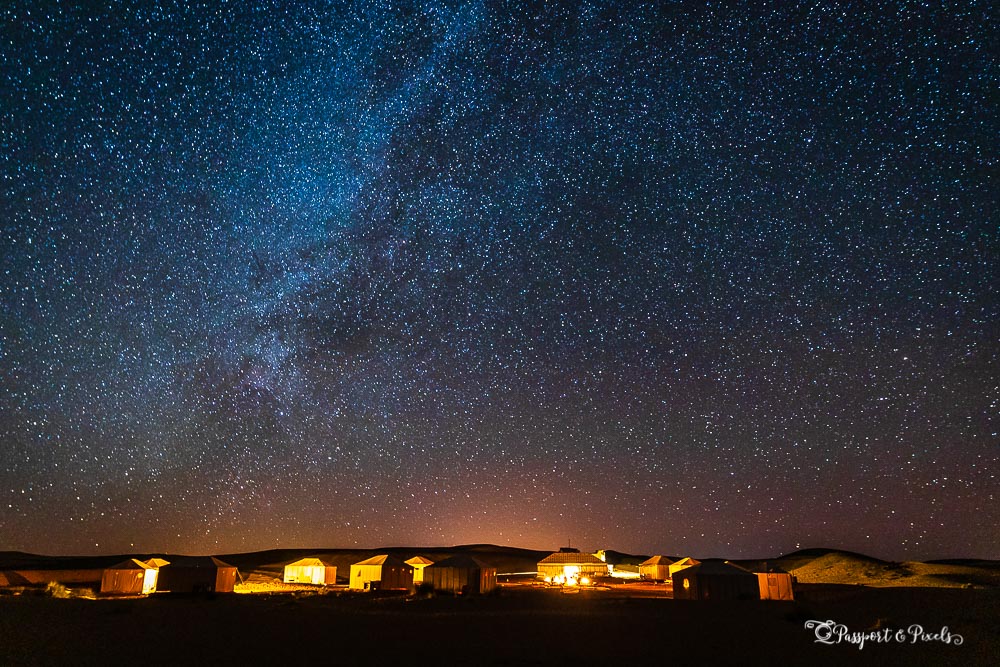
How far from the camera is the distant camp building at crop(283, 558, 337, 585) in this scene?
51312 millimetres

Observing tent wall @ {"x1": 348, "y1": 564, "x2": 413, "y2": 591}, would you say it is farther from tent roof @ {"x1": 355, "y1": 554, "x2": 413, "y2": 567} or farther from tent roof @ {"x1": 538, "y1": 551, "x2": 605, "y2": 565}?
tent roof @ {"x1": 538, "y1": 551, "x2": 605, "y2": 565}

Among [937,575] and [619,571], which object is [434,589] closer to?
[619,571]

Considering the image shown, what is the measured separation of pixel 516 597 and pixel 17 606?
2239 cm

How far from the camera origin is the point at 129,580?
39.6 meters

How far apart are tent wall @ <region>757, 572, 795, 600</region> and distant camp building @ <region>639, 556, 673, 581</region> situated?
75.1 feet

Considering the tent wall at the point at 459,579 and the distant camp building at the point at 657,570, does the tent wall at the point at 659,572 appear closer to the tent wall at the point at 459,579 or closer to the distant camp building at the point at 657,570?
the distant camp building at the point at 657,570

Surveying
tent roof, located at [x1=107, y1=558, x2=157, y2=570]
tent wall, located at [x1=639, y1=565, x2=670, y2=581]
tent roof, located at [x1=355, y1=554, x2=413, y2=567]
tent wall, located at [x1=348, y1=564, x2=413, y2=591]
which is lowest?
tent wall, located at [x1=639, y1=565, x2=670, y2=581]

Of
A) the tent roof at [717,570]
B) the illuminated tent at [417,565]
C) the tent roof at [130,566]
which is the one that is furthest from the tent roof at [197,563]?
the tent roof at [717,570]

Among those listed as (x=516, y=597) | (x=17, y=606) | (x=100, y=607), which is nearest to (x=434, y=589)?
(x=516, y=597)

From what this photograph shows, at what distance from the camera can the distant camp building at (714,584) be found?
116 ft

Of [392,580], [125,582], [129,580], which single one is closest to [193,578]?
[129,580]

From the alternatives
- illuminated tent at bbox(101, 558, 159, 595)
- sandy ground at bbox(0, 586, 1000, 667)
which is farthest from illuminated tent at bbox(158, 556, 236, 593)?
sandy ground at bbox(0, 586, 1000, 667)

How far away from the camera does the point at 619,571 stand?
68.5m

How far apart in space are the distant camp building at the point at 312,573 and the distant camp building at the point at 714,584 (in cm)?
2779
